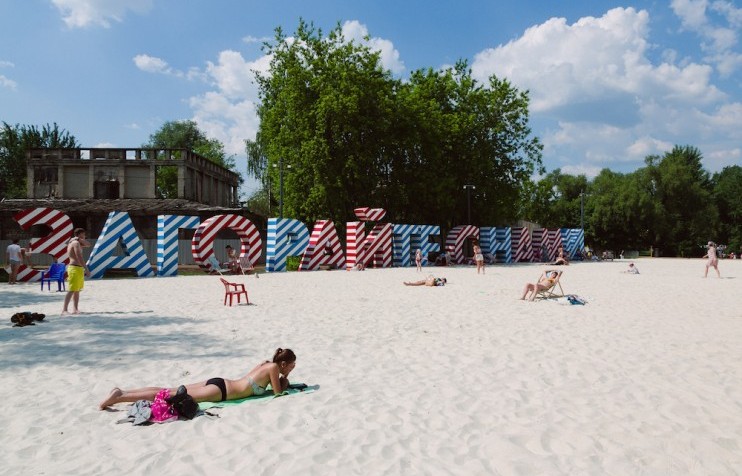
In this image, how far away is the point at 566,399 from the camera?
575 centimetres

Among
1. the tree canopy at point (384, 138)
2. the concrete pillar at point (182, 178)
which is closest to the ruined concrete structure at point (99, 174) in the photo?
the concrete pillar at point (182, 178)

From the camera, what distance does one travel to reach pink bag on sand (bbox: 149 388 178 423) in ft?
16.3

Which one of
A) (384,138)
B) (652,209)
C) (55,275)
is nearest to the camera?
(55,275)

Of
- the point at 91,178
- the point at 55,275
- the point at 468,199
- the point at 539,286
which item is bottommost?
the point at 539,286

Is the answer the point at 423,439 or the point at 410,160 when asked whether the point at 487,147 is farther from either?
the point at 423,439

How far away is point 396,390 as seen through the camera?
6047 millimetres

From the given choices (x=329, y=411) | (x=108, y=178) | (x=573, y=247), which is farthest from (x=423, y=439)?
(x=573, y=247)

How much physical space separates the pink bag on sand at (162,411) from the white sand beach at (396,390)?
0.10m

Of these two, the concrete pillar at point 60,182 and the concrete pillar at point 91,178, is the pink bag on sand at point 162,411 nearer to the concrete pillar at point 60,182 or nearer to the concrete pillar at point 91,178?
the concrete pillar at point 91,178

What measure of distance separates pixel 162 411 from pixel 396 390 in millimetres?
2384

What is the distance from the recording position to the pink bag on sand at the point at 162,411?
4.98 m

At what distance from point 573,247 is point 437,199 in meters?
16.7

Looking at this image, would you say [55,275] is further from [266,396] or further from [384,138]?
[384,138]

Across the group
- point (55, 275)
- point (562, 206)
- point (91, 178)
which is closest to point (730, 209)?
point (562, 206)
